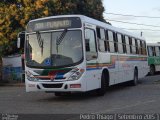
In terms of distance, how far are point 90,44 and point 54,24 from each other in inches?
61.6

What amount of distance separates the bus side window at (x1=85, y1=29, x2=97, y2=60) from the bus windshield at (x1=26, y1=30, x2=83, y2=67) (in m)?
0.38

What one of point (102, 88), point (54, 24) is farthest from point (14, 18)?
point (54, 24)

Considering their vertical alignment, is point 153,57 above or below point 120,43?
below

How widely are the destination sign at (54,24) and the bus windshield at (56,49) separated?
210 mm

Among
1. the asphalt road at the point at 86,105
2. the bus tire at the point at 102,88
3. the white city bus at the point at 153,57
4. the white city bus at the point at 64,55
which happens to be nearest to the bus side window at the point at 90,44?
the white city bus at the point at 64,55

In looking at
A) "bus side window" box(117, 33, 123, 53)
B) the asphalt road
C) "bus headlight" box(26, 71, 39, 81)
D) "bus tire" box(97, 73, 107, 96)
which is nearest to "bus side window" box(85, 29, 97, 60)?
"bus tire" box(97, 73, 107, 96)

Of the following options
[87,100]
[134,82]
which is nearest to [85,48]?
[87,100]

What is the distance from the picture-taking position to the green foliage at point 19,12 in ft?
98.1

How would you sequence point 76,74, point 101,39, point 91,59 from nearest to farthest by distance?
1. point 76,74
2. point 91,59
3. point 101,39

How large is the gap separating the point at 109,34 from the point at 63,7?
41.5 ft

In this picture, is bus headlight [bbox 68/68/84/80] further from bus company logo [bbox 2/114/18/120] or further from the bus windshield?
bus company logo [bbox 2/114/18/120]

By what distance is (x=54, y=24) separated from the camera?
15.8 metres

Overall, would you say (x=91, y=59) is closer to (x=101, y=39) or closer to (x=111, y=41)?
(x=101, y=39)

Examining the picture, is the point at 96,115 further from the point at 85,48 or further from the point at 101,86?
the point at 101,86
